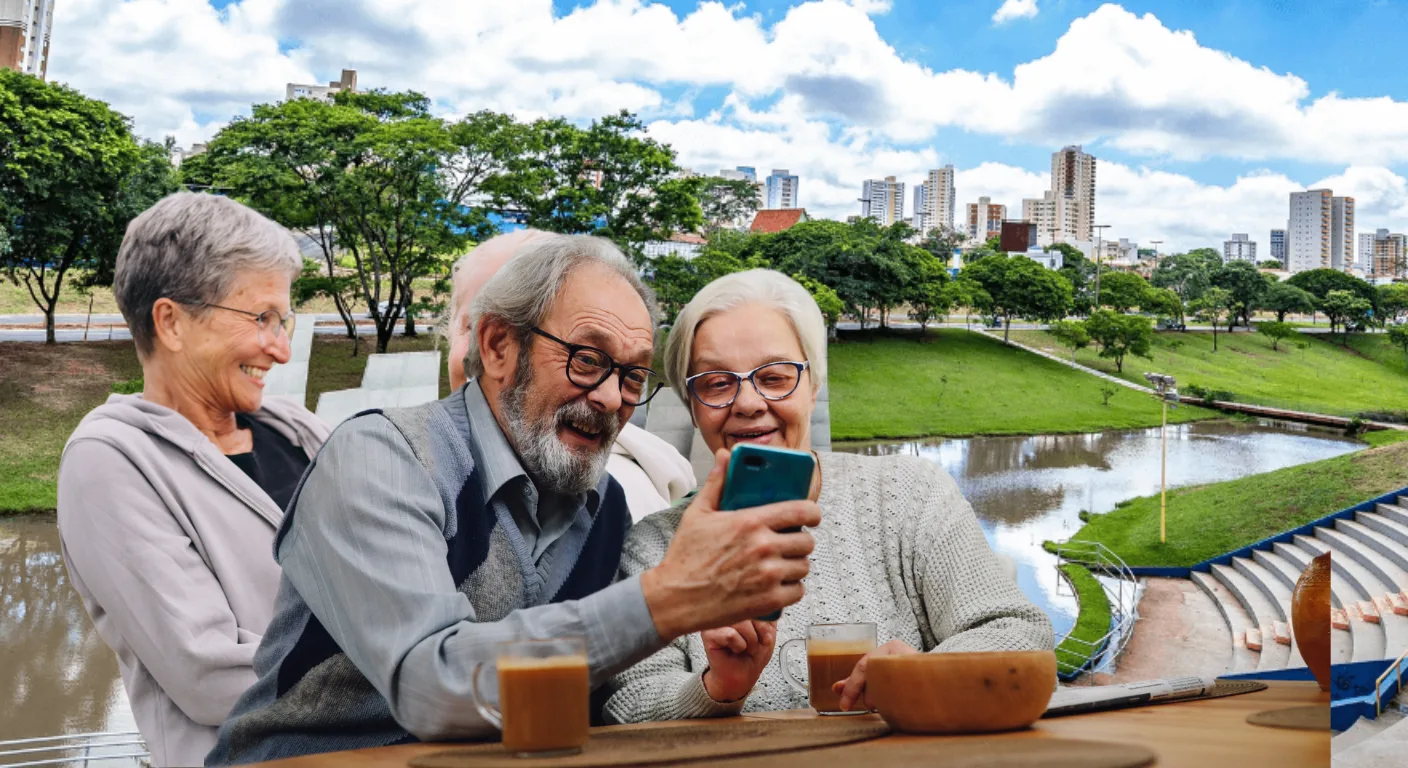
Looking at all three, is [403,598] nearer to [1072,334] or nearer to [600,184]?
[600,184]

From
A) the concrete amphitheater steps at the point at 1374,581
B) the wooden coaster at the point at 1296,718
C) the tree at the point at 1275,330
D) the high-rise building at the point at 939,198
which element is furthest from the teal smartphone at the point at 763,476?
the tree at the point at 1275,330

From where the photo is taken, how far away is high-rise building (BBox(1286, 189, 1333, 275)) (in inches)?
80.8

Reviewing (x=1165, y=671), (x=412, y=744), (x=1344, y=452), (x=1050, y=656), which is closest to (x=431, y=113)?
(x=412, y=744)

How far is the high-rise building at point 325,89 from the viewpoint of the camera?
1775mm

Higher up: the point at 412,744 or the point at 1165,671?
the point at 412,744

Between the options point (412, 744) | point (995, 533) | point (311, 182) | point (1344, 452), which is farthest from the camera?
point (995, 533)

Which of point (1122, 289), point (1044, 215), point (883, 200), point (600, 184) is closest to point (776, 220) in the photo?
point (883, 200)

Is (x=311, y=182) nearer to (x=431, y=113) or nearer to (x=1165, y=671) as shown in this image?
(x=431, y=113)

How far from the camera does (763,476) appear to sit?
0.65 metres

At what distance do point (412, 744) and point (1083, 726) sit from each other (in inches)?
22.1

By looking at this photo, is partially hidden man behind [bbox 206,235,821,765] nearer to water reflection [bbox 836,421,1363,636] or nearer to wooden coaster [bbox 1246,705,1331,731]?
wooden coaster [bbox 1246,705,1331,731]

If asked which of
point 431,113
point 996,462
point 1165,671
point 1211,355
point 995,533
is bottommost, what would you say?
point 1165,671

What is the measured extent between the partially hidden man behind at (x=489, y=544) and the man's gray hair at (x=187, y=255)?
366mm

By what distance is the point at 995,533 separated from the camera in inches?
89.0
